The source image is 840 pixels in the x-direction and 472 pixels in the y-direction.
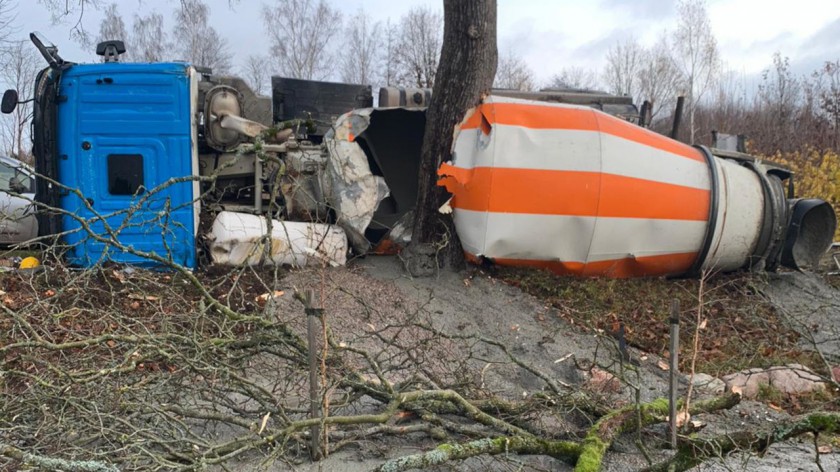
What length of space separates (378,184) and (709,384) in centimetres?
427

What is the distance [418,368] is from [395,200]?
4.81 meters

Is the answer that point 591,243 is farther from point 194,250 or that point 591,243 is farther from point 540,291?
point 194,250

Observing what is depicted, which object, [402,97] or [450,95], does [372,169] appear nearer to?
[450,95]

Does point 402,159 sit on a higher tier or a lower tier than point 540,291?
higher

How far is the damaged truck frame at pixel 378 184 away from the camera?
673 cm

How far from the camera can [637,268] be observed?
23.9 ft

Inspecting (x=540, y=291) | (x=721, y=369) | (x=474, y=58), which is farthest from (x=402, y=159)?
(x=721, y=369)

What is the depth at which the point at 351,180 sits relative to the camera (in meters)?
7.52

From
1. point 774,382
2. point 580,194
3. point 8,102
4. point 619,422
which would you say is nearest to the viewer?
point 619,422

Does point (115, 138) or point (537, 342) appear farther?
point (115, 138)

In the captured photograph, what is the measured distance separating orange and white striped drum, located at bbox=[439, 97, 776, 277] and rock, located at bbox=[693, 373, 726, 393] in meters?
2.04

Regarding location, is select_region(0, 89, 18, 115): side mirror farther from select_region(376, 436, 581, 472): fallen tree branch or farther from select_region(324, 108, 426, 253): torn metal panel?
select_region(376, 436, 581, 472): fallen tree branch

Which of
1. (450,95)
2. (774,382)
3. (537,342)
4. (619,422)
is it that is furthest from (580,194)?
(619,422)

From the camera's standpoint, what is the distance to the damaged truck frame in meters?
6.73
